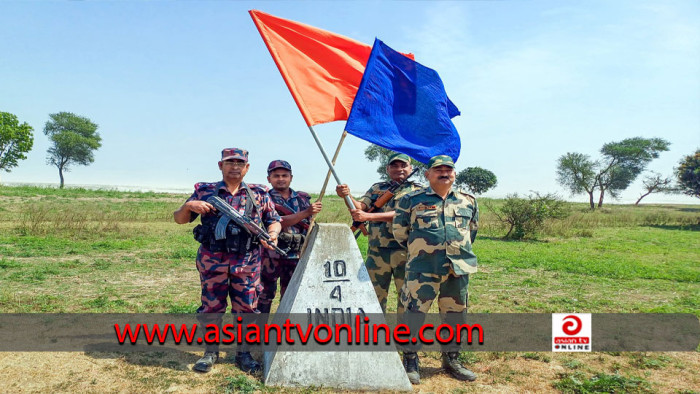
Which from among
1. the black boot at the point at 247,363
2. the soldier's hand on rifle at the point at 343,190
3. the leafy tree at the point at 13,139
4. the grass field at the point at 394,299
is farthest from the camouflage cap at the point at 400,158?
the leafy tree at the point at 13,139

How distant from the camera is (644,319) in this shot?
5.84 m

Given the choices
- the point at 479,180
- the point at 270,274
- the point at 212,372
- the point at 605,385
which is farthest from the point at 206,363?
the point at 479,180

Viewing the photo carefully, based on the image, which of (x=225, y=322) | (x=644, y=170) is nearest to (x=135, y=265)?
(x=225, y=322)

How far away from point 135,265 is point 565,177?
53025 mm

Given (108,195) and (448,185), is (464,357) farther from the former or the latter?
(108,195)

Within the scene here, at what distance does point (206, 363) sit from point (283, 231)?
143 centimetres

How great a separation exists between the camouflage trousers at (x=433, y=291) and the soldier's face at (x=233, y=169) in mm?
1717

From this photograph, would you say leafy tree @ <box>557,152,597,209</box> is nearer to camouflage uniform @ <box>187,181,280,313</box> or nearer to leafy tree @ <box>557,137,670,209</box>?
leafy tree @ <box>557,137,670,209</box>

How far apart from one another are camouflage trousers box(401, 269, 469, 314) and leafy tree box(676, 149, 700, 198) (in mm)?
33936

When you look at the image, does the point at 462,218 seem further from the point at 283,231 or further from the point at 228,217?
the point at 228,217

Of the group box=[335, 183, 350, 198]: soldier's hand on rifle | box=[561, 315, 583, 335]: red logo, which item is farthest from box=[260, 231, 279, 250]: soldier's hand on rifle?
box=[561, 315, 583, 335]: red logo

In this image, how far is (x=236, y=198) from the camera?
4066 millimetres

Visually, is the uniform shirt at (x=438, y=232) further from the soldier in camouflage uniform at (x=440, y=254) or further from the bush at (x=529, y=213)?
the bush at (x=529, y=213)

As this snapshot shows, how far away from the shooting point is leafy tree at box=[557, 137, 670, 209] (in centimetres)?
4959
